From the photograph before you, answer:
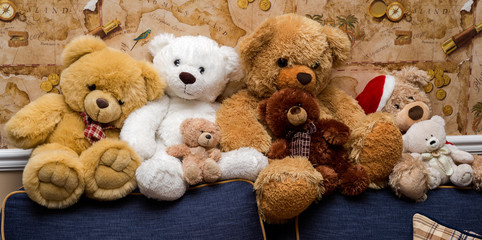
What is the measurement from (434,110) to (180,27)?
1.25 metres

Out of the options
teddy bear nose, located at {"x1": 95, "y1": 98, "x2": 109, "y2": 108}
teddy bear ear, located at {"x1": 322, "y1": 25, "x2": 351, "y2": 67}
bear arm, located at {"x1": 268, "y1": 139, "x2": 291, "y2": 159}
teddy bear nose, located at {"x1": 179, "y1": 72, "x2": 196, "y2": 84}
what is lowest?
teddy bear nose, located at {"x1": 95, "y1": 98, "x2": 109, "y2": 108}

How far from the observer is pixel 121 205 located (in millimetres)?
1128

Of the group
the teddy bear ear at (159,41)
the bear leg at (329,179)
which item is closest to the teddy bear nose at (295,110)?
the bear leg at (329,179)

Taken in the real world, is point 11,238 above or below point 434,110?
below

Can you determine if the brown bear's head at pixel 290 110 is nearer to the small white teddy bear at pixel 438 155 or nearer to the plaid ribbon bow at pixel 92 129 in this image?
the small white teddy bear at pixel 438 155

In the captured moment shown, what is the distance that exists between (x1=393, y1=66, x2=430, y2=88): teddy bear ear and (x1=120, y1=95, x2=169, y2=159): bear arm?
1.03m

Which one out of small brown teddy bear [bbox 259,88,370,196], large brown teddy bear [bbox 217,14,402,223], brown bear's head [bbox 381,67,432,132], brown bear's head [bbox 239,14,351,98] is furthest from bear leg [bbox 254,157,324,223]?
brown bear's head [bbox 381,67,432,132]

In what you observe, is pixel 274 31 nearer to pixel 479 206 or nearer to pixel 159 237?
pixel 159 237

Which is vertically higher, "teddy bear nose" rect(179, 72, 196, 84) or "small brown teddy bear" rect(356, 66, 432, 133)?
"small brown teddy bear" rect(356, 66, 432, 133)

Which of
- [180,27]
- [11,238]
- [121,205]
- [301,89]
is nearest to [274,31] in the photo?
[301,89]

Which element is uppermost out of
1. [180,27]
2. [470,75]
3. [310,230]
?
[470,75]

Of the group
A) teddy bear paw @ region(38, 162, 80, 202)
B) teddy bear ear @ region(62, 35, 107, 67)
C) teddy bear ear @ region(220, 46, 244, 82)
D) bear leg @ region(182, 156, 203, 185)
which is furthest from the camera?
teddy bear ear @ region(220, 46, 244, 82)

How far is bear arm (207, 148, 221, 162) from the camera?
121cm

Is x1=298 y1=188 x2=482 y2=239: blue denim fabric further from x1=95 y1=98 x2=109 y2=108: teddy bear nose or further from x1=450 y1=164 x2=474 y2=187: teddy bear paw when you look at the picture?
x1=95 y1=98 x2=109 y2=108: teddy bear nose
